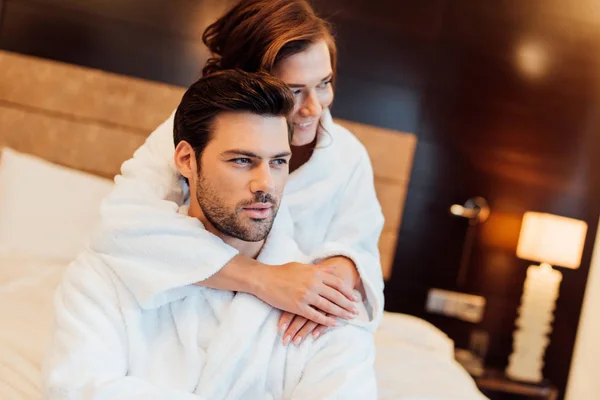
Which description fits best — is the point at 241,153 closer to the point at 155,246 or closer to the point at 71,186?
the point at 155,246

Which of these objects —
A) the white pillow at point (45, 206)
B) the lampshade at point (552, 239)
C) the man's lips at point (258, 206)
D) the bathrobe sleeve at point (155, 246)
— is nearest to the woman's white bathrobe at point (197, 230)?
the bathrobe sleeve at point (155, 246)

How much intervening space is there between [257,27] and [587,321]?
2.38 meters

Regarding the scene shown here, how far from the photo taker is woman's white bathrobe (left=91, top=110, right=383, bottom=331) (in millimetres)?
1384

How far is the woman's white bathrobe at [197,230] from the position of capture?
1.38 metres

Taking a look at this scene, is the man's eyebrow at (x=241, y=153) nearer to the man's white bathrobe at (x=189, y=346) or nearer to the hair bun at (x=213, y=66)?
the man's white bathrobe at (x=189, y=346)

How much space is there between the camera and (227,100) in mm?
1388

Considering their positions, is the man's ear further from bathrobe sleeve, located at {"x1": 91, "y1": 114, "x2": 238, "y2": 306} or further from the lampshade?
the lampshade

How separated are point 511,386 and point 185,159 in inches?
85.3

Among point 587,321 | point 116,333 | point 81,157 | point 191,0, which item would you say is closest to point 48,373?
point 116,333

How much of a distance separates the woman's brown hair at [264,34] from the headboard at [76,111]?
4.60 ft

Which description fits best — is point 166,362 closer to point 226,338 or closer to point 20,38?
point 226,338

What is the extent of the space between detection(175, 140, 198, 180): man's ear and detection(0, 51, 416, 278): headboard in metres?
1.68

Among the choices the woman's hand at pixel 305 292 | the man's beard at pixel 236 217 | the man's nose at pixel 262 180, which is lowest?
the woman's hand at pixel 305 292

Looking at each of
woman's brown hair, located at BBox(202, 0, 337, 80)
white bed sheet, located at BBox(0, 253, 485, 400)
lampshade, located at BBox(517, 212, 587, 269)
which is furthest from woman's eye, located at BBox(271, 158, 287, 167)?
lampshade, located at BBox(517, 212, 587, 269)
